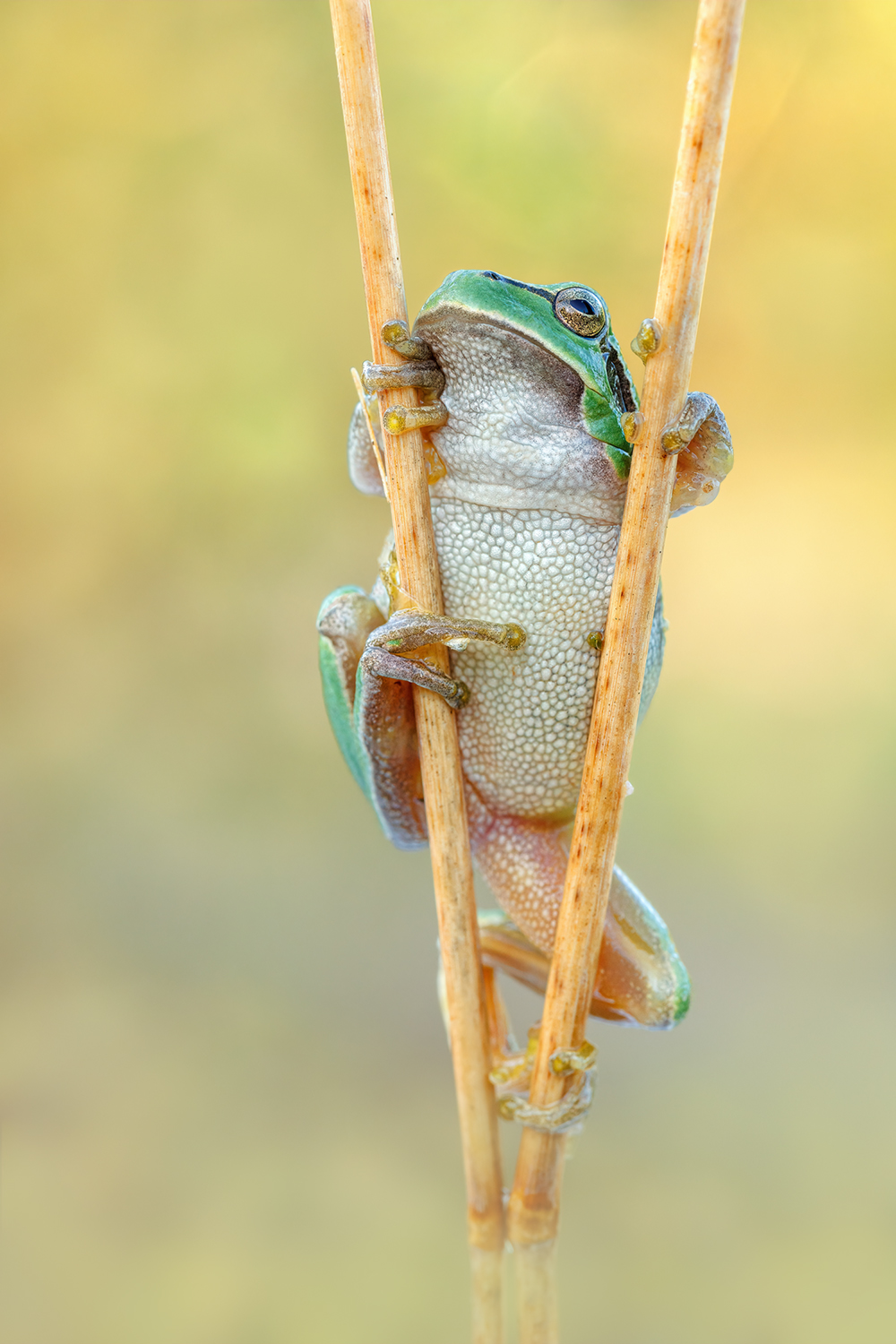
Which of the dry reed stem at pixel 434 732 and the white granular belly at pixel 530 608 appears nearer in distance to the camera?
the dry reed stem at pixel 434 732

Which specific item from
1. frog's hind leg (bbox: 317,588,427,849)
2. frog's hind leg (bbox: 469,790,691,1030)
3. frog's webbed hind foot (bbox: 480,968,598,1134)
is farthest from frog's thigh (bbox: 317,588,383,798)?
frog's webbed hind foot (bbox: 480,968,598,1134)

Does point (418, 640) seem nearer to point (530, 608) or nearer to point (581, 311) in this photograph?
point (530, 608)

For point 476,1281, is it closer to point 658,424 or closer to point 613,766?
point 613,766

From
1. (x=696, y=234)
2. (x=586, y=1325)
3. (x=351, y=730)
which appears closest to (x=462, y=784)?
(x=351, y=730)

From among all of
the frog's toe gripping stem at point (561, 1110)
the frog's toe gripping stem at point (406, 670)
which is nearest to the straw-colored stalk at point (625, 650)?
the frog's toe gripping stem at point (561, 1110)

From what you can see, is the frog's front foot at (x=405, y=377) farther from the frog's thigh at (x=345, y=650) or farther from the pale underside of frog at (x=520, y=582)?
the frog's thigh at (x=345, y=650)

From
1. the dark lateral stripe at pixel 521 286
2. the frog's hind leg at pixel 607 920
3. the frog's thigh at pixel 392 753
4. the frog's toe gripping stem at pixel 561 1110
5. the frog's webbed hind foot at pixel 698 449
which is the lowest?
the frog's toe gripping stem at pixel 561 1110

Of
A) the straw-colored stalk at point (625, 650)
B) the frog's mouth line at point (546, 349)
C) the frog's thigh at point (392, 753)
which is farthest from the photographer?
the frog's thigh at point (392, 753)

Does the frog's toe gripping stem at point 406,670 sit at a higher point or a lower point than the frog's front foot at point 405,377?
lower

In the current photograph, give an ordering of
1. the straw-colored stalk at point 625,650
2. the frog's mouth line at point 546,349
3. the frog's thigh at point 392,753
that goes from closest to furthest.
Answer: the straw-colored stalk at point 625,650, the frog's mouth line at point 546,349, the frog's thigh at point 392,753
